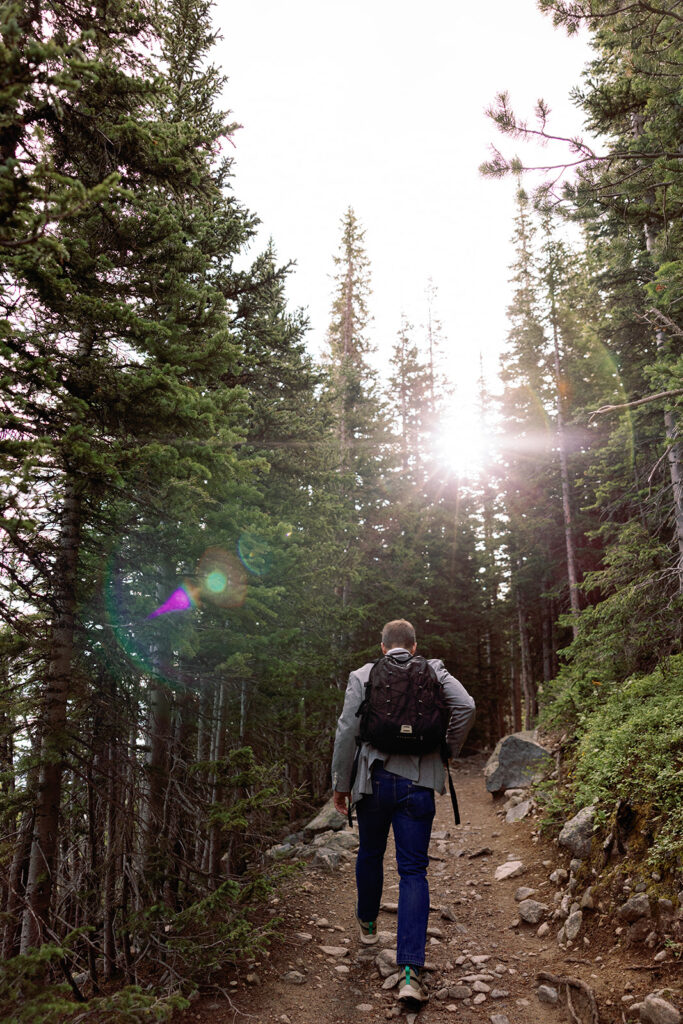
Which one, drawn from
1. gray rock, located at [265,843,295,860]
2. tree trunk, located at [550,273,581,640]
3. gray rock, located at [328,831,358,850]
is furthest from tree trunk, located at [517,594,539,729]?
gray rock, located at [265,843,295,860]

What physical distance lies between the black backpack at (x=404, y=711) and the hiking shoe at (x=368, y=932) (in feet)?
5.59

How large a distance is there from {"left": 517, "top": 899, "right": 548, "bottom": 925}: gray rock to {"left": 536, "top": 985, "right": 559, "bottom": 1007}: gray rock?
1533 mm

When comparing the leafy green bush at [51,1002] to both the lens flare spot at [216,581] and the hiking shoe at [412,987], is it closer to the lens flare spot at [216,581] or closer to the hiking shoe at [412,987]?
the hiking shoe at [412,987]

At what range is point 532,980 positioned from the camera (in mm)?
4379

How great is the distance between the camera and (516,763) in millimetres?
11594

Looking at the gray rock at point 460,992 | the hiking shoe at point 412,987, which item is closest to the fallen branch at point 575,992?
the gray rock at point 460,992

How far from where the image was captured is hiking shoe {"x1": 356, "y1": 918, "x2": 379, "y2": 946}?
492 cm

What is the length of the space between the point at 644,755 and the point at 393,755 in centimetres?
322

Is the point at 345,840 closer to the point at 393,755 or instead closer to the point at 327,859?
the point at 327,859

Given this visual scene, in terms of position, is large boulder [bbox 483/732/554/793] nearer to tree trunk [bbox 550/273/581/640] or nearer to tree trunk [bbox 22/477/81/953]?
tree trunk [bbox 550/273/581/640]

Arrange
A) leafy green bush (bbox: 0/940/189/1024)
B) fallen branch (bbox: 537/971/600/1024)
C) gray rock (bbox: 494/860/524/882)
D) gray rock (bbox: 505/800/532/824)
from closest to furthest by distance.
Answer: leafy green bush (bbox: 0/940/189/1024) < fallen branch (bbox: 537/971/600/1024) < gray rock (bbox: 494/860/524/882) < gray rock (bbox: 505/800/532/824)

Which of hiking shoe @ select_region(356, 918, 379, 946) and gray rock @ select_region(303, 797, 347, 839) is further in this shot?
gray rock @ select_region(303, 797, 347, 839)

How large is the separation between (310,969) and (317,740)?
419 inches

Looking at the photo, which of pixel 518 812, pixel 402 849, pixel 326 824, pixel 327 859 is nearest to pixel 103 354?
pixel 402 849
